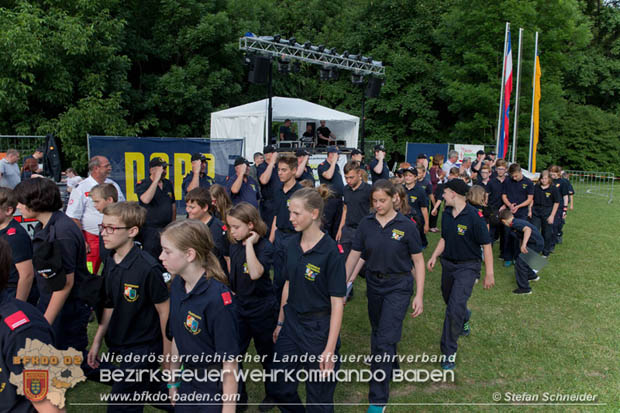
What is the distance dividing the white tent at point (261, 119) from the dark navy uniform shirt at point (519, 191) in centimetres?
920

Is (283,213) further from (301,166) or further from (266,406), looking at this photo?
(266,406)

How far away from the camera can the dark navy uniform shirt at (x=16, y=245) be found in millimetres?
3342

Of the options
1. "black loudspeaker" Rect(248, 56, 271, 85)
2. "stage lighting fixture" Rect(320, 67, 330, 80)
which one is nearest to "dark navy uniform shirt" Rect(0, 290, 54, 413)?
"black loudspeaker" Rect(248, 56, 271, 85)

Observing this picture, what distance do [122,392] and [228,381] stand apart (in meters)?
0.92

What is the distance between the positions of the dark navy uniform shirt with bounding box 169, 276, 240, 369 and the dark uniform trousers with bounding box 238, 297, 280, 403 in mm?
1197

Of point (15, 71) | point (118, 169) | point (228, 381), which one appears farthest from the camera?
point (15, 71)

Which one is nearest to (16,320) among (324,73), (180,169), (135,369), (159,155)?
(135,369)

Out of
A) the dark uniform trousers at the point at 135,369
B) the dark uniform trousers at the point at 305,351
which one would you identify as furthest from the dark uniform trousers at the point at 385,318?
the dark uniform trousers at the point at 135,369

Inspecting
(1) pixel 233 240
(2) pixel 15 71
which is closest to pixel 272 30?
(2) pixel 15 71

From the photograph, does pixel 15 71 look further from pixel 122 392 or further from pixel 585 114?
pixel 585 114

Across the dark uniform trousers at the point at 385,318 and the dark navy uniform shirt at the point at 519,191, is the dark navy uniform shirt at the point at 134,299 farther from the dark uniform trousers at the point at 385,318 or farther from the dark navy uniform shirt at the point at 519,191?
the dark navy uniform shirt at the point at 519,191

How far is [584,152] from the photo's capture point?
3025cm

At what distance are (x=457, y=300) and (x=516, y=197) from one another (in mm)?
5104

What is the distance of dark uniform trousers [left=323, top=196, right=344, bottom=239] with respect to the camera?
26.0ft
